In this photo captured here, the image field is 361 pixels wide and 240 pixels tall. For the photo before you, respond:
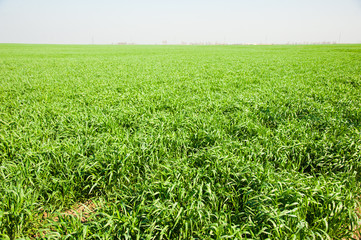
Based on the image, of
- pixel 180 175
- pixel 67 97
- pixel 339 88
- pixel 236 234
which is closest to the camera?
pixel 236 234

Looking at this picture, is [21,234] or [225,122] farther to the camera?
[225,122]

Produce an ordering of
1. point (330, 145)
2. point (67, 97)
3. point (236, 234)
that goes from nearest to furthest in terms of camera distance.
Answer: point (236, 234), point (330, 145), point (67, 97)

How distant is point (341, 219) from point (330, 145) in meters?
2.20

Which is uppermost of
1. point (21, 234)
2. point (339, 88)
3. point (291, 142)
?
point (339, 88)

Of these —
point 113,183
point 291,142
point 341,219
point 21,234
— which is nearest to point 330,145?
point 291,142

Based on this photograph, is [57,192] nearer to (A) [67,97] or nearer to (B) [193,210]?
(B) [193,210]

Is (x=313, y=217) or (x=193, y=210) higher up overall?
(x=193, y=210)

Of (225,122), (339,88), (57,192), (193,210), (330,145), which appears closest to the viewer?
(193,210)

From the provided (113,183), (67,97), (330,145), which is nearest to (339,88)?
(330,145)

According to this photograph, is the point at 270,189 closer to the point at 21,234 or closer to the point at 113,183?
the point at 113,183

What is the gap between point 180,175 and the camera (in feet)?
11.6

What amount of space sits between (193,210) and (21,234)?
2410 millimetres

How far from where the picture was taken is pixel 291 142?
4566mm

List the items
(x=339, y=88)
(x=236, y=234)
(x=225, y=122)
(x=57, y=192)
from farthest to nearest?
1. (x=339, y=88)
2. (x=225, y=122)
3. (x=57, y=192)
4. (x=236, y=234)
